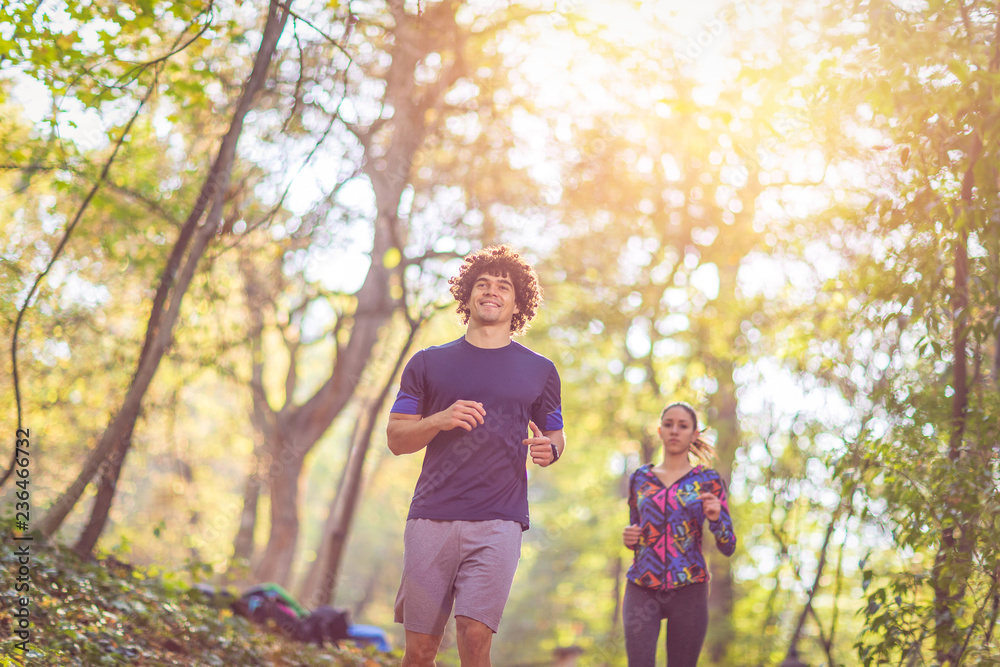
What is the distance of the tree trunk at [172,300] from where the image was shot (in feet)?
18.7

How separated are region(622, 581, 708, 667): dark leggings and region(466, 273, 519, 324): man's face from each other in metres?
2.04

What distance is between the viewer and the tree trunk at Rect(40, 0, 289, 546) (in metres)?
5.70

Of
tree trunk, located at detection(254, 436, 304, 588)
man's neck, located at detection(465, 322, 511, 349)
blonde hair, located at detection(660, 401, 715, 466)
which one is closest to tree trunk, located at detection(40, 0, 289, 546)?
man's neck, located at detection(465, 322, 511, 349)

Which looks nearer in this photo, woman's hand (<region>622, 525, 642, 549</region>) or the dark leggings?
the dark leggings

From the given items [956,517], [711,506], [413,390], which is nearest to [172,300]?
[413,390]

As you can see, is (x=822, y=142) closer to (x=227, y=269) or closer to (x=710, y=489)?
(x=710, y=489)

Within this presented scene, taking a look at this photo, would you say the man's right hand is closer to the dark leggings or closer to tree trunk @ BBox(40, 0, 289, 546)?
the dark leggings

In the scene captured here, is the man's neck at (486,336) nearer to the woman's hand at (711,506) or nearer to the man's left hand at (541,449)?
the man's left hand at (541,449)

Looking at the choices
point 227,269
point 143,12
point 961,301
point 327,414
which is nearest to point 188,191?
point 227,269

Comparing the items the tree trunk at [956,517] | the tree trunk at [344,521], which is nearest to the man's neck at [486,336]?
the tree trunk at [956,517]

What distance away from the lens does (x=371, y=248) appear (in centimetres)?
1357

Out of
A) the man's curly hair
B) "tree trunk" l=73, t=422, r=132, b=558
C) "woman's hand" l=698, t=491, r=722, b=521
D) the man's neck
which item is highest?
the man's curly hair

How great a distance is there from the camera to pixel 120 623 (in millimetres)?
5172

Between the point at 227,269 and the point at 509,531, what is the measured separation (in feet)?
30.1
